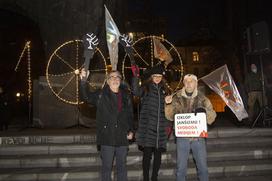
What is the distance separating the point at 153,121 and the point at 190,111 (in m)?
0.75

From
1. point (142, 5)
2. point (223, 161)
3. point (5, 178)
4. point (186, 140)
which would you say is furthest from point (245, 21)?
point (142, 5)

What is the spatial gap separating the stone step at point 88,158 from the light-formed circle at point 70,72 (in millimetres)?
3204

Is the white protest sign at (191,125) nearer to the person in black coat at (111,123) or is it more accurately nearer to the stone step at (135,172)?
the person in black coat at (111,123)

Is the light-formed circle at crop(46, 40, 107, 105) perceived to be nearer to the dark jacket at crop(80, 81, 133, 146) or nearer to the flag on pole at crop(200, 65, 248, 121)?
the flag on pole at crop(200, 65, 248, 121)

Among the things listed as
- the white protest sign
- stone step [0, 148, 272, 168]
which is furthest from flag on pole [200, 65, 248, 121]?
the white protest sign

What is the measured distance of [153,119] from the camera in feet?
21.1

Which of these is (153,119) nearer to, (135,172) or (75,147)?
(135,172)

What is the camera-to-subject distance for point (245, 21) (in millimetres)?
15250

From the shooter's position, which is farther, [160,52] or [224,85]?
[160,52]

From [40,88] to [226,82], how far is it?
5861 millimetres

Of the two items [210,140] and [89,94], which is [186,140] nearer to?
[89,94]

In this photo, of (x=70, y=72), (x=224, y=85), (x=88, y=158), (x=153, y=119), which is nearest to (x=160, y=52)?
(x=224, y=85)

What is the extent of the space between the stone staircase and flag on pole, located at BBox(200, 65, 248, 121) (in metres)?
0.94

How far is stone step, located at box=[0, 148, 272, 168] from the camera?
7.93m
